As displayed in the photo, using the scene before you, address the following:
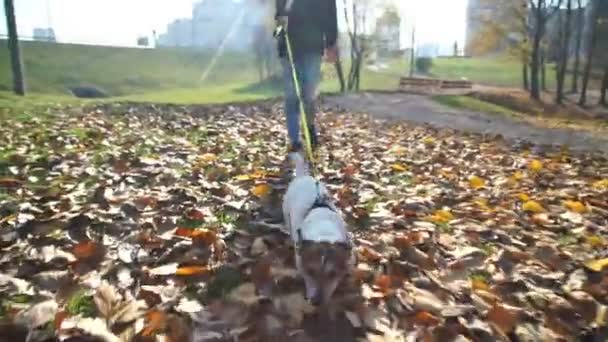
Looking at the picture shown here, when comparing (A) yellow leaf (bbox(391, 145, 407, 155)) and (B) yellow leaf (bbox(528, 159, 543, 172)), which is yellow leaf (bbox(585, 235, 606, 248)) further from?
(A) yellow leaf (bbox(391, 145, 407, 155))

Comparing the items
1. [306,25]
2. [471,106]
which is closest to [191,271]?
[306,25]

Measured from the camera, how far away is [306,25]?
14.5ft

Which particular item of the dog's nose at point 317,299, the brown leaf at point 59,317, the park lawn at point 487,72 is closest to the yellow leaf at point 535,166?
the dog's nose at point 317,299

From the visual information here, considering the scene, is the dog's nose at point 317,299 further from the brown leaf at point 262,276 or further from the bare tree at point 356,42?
the bare tree at point 356,42

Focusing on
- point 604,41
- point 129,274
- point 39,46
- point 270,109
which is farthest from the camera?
point 39,46

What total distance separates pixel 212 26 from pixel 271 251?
130365 millimetres

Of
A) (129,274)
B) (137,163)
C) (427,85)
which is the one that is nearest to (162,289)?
(129,274)

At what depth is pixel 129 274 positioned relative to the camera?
2.16 metres

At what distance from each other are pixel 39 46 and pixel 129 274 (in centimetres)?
5578

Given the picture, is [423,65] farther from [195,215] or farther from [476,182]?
[195,215]

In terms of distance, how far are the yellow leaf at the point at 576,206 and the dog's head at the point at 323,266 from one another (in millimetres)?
2182

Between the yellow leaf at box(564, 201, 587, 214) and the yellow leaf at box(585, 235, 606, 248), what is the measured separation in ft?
1.72

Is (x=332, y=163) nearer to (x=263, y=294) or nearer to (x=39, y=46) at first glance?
(x=263, y=294)

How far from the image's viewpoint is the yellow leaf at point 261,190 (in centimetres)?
344
